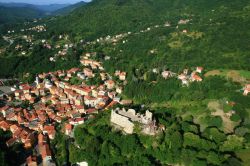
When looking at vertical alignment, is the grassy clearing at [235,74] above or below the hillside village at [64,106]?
above

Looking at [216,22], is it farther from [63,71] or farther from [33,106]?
[33,106]

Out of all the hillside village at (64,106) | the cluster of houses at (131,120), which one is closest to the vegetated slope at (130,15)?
the hillside village at (64,106)

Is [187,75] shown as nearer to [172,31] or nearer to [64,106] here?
[64,106]

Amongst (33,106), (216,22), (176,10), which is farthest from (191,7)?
(33,106)

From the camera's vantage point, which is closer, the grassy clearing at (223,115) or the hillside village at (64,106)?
the grassy clearing at (223,115)

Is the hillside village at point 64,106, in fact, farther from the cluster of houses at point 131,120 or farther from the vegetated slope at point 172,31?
the vegetated slope at point 172,31

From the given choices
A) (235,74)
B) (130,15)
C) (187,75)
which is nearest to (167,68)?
(187,75)
